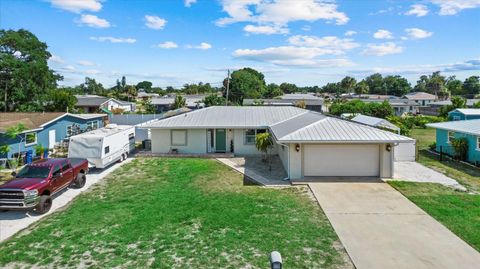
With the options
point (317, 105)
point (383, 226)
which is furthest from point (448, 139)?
point (317, 105)

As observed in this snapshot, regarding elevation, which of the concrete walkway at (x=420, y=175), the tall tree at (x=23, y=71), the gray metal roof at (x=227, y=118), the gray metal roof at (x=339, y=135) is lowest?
the concrete walkway at (x=420, y=175)

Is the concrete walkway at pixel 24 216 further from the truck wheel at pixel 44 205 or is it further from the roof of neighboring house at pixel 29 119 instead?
the roof of neighboring house at pixel 29 119

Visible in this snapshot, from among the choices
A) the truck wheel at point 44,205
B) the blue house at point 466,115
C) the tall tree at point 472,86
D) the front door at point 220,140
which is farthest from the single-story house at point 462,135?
the tall tree at point 472,86

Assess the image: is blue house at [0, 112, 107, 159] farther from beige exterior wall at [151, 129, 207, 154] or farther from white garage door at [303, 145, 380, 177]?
white garage door at [303, 145, 380, 177]

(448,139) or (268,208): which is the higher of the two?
(448,139)

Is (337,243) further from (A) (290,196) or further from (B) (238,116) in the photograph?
(B) (238,116)

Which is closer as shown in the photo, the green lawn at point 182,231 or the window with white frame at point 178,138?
the green lawn at point 182,231
